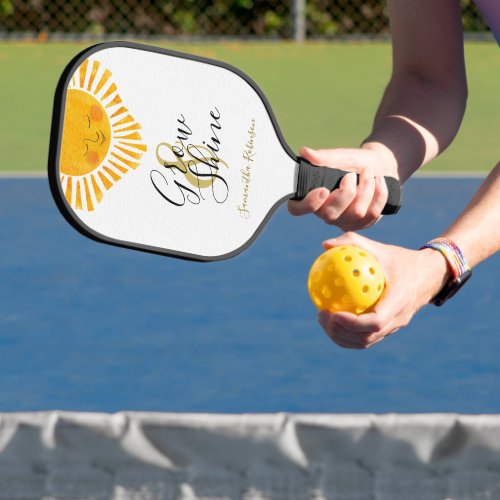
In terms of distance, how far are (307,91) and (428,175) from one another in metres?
2.82

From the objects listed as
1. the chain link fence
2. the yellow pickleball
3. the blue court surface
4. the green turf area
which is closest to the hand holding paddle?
the yellow pickleball

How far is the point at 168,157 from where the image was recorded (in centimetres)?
236

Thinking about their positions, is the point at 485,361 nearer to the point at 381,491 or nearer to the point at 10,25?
the point at 381,491

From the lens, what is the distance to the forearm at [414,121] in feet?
8.45

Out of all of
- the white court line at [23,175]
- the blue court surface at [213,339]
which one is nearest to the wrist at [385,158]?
the blue court surface at [213,339]

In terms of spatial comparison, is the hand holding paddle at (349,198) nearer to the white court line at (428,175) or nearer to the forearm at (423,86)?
the forearm at (423,86)

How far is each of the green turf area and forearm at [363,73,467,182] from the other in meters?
4.77

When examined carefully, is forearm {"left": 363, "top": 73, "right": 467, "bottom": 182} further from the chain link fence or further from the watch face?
the chain link fence

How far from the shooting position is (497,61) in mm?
11055

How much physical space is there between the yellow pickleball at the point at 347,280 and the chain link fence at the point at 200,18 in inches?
411

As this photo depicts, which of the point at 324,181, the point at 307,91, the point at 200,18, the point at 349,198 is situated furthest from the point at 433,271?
the point at 200,18

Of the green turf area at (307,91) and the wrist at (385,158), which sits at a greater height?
the wrist at (385,158)

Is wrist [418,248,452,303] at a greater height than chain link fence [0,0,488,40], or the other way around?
wrist [418,248,452,303]

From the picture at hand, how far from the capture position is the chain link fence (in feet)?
41.4
